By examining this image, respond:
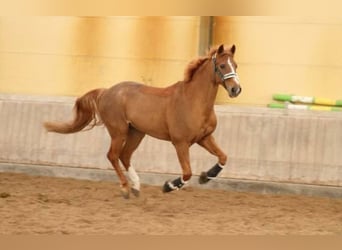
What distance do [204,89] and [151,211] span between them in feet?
4.55

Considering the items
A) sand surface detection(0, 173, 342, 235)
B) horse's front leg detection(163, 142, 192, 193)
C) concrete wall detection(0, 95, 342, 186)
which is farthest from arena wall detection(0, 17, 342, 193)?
horse's front leg detection(163, 142, 192, 193)

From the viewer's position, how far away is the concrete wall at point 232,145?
7406 mm

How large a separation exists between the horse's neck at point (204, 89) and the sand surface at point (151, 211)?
3.75 feet

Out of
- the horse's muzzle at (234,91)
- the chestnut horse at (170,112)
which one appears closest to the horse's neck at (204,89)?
the chestnut horse at (170,112)

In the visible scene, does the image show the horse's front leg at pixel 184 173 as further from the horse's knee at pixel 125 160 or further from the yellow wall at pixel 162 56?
the yellow wall at pixel 162 56

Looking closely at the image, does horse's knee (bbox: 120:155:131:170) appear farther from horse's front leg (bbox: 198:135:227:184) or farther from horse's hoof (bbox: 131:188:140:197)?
horse's front leg (bbox: 198:135:227:184)

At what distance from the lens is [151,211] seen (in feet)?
18.7

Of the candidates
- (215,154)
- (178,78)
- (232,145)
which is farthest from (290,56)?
(215,154)

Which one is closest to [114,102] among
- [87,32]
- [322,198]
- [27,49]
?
[87,32]

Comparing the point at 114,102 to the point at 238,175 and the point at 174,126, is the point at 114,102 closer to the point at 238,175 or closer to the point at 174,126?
the point at 174,126

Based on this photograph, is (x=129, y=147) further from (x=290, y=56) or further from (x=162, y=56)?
(x=290, y=56)

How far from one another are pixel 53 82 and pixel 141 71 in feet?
4.12

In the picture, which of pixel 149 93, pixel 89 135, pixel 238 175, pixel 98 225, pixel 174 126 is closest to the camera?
pixel 98 225

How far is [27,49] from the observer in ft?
22.9
